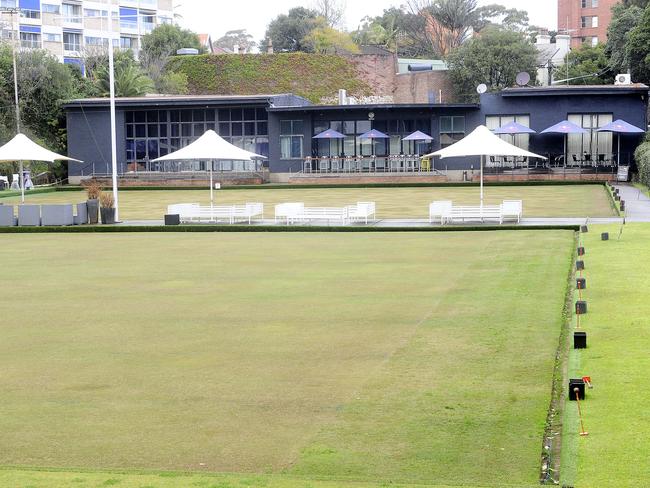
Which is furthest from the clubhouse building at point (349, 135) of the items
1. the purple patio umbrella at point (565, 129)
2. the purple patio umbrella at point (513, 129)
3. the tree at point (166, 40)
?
the tree at point (166, 40)

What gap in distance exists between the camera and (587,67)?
7912 cm

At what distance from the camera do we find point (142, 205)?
1561 inches

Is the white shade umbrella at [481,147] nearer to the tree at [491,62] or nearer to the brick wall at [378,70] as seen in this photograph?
the tree at [491,62]

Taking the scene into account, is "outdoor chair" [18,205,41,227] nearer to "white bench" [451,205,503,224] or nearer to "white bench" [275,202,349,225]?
"white bench" [275,202,349,225]

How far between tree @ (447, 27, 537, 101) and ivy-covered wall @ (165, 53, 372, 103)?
8.74 m

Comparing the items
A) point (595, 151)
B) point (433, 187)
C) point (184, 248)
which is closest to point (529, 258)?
point (184, 248)

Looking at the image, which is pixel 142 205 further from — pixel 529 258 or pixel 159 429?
pixel 159 429

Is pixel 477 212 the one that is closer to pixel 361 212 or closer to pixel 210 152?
pixel 361 212

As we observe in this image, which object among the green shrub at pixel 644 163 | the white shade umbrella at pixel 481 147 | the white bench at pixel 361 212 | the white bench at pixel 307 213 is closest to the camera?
the white bench at pixel 361 212

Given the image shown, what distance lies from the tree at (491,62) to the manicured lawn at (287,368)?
58.8m

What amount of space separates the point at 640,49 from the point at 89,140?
111ft

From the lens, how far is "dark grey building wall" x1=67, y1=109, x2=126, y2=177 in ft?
193

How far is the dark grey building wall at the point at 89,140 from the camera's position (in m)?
58.7

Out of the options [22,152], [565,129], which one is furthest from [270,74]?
[22,152]
